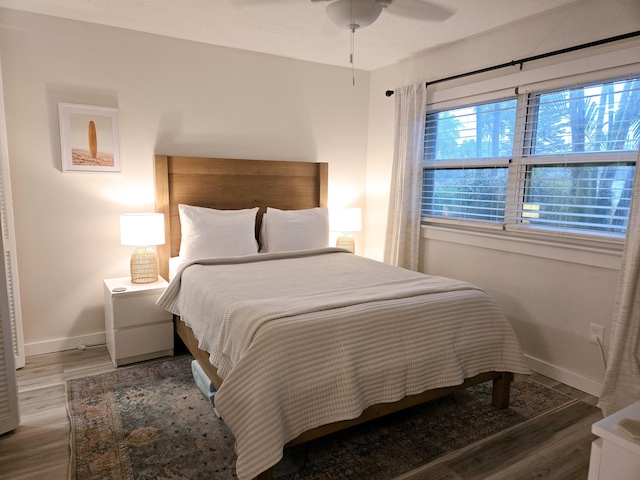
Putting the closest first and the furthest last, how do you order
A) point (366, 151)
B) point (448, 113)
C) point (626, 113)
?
point (626, 113), point (448, 113), point (366, 151)


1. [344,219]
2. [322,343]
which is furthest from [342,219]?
[322,343]

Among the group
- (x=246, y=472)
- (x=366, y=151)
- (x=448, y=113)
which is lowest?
(x=246, y=472)

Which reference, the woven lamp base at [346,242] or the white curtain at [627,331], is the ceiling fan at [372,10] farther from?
the woven lamp base at [346,242]

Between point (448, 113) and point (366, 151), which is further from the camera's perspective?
point (366, 151)

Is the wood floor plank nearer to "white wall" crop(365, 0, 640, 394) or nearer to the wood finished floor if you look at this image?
the wood finished floor

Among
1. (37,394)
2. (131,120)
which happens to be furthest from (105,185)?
(37,394)

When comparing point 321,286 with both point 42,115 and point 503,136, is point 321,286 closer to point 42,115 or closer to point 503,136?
point 503,136

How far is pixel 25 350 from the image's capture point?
301 cm

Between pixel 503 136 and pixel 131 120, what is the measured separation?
9.28 ft

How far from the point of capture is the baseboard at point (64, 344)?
3042 mm

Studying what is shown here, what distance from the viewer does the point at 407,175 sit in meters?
3.73

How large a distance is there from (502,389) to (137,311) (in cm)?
238

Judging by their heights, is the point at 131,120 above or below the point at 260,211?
above

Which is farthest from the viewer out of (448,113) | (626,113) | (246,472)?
(448,113)
